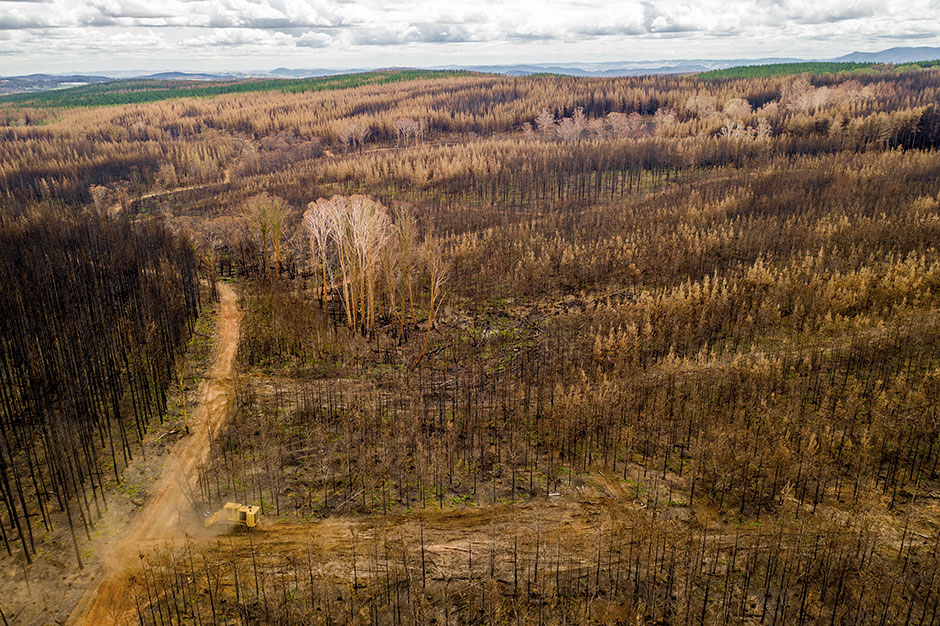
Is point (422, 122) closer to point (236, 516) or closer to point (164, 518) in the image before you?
point (164, 518)

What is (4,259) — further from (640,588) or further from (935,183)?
(935,183)

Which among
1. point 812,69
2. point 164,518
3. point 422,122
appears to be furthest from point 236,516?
point 812,69

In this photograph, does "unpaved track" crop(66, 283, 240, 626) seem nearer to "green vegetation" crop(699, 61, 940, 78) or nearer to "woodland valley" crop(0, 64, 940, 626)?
"woodland valley" crop(0, 64, 940, 626)

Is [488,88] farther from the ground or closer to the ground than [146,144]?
farther from the ground

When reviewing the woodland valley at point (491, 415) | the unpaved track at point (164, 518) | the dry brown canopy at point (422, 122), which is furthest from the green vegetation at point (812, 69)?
the unpaved track at point (164, 518)

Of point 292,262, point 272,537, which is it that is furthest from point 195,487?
point 292,262

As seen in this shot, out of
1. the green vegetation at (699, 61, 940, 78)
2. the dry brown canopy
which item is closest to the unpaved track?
the dry brown canopy

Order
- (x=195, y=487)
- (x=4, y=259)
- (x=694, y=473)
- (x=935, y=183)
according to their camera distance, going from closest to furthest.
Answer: (x=694, y=473), (x=195, y=487), (x=4, y=259), (x=935, y=183)

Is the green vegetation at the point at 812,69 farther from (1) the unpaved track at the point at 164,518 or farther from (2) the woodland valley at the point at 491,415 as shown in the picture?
(1) the unpaved track at the point at 164,518
